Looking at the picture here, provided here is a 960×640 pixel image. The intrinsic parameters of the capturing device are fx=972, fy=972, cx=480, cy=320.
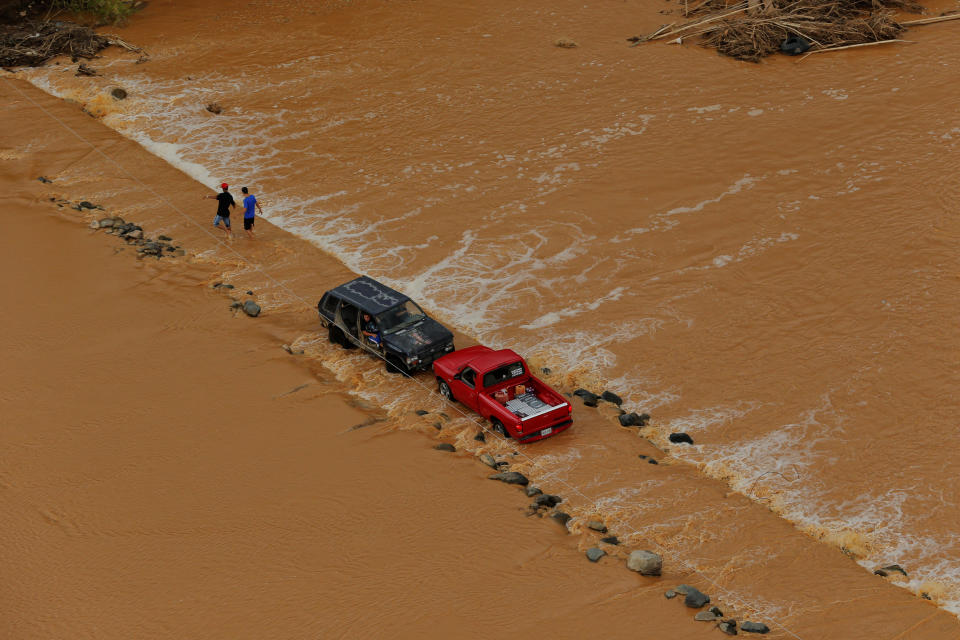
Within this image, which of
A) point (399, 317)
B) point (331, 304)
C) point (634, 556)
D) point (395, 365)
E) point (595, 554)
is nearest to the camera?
point (634, 556)

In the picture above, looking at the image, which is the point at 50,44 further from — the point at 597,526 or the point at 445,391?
the point at 597,526

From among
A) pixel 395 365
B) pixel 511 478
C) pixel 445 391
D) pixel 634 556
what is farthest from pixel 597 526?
pixel 395 365

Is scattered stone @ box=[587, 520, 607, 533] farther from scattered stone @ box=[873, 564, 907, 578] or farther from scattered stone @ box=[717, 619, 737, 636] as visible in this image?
scattered stone @ box=[873, 564, 907, 578]

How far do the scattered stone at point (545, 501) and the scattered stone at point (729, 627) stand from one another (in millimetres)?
3643

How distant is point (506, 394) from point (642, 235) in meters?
9.17

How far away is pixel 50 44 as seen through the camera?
4125cm

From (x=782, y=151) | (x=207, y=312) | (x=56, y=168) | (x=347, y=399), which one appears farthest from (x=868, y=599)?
(x=56, y=168)

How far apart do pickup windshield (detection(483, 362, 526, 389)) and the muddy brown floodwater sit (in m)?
0.97

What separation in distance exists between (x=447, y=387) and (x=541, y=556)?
5130 mm

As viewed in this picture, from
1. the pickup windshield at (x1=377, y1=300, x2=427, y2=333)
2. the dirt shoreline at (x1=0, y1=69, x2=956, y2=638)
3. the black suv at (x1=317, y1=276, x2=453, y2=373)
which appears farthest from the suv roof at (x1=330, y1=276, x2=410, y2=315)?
the dirt shoreline at (x1=0, y1=69, x2=956, y2=638)

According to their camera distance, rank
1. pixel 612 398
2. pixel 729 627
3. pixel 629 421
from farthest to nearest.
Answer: pixel 612 398
pixel 629 421
pixel 729 627

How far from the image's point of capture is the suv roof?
20.3 m

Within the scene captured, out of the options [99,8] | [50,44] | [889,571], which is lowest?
[889,571]

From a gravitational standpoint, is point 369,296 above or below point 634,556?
above
